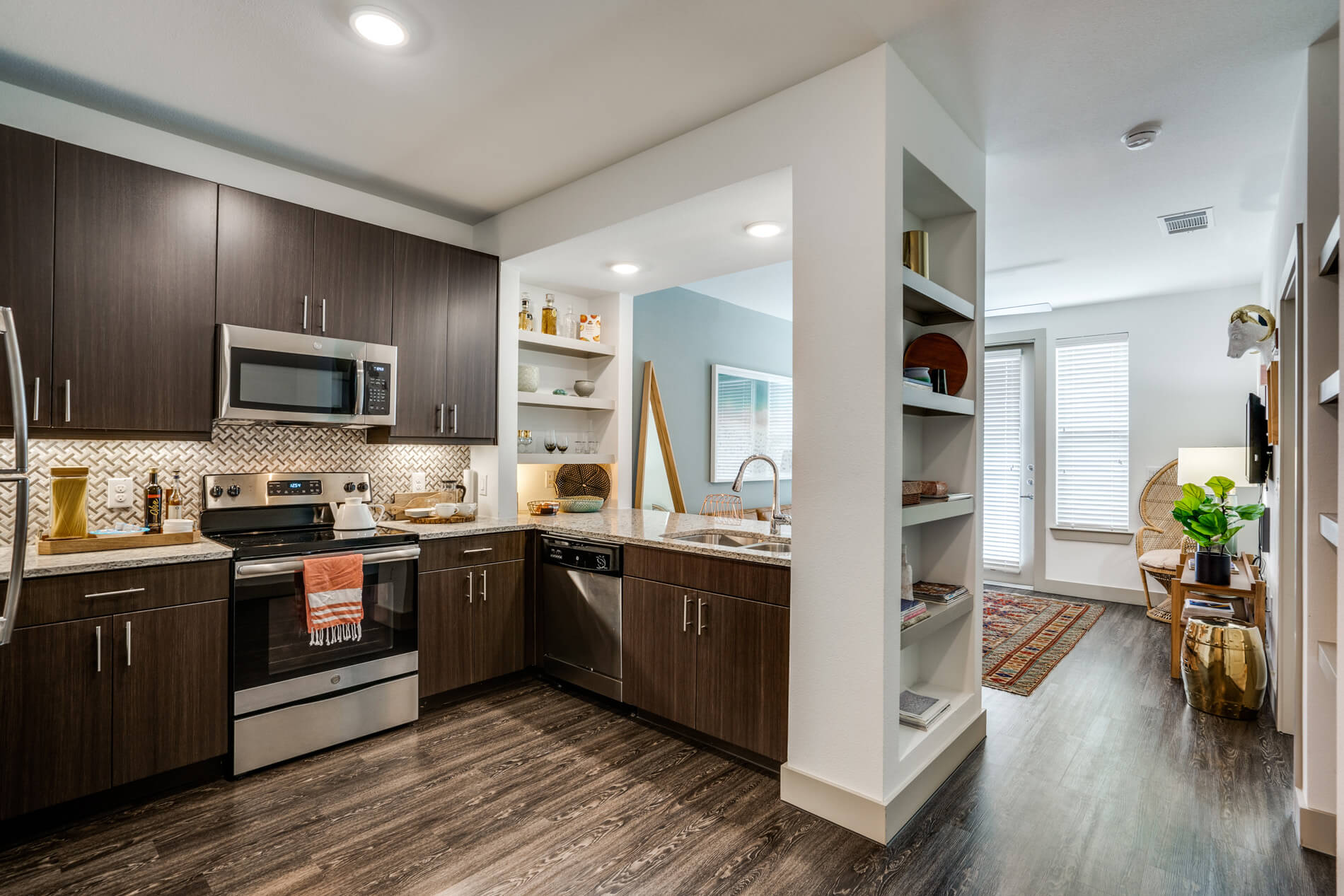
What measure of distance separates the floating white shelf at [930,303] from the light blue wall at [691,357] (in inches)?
96.4

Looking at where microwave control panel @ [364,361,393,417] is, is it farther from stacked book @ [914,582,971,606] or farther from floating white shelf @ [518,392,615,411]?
stacked book @ [914,582,971,606]

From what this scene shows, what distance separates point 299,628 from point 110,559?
67 centimetres

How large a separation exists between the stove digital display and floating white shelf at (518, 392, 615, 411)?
113cm

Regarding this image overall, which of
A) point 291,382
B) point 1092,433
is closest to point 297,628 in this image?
point 291,382

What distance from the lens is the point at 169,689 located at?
2.35 meters

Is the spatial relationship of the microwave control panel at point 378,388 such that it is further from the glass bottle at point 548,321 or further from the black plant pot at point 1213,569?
the black plant pot at point 1213,569

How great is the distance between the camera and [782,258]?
354 cm

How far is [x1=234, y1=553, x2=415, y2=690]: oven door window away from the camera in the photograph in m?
2.51

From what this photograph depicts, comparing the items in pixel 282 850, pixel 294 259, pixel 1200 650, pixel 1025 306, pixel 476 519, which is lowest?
pixel 282 850

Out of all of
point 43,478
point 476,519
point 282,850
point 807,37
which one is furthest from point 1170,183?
point 43,478

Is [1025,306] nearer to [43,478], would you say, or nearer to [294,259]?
[294,259]

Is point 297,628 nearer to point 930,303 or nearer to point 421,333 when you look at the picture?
point 421,333

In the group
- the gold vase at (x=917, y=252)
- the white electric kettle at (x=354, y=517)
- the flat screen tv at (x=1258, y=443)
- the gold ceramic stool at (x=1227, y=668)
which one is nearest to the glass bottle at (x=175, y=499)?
the white electric kettle at (x=354, y=517)

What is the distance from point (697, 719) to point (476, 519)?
164 cm
